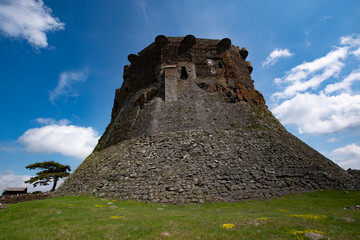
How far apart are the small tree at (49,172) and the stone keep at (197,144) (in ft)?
49.9

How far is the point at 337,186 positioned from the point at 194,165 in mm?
11349

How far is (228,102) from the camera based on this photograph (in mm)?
23188

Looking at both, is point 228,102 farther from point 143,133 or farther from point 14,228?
point 14,228

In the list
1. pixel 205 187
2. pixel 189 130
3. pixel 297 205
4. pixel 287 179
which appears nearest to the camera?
pixel 297 205

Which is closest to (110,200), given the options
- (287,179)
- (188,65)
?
(287,179)

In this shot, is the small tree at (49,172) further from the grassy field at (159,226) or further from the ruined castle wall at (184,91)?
the grassy field at (159,226)

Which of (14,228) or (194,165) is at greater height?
(194,165)

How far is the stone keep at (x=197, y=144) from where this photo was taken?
1400cm

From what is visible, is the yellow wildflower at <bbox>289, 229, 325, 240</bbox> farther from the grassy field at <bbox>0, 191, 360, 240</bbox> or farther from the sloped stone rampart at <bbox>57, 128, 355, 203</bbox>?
the sloped stone rampart at <bbox>57, 128, 355, 203</bbox>

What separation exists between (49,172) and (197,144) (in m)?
29.7

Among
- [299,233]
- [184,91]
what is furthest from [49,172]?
[299,233]

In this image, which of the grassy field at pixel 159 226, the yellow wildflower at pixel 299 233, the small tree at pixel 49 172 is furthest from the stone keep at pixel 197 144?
the small tree at pixel 49 172

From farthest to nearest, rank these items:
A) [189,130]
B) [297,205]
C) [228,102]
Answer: [228,102] < [189,130] < [297,205]

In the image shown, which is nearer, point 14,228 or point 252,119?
point 14,228
